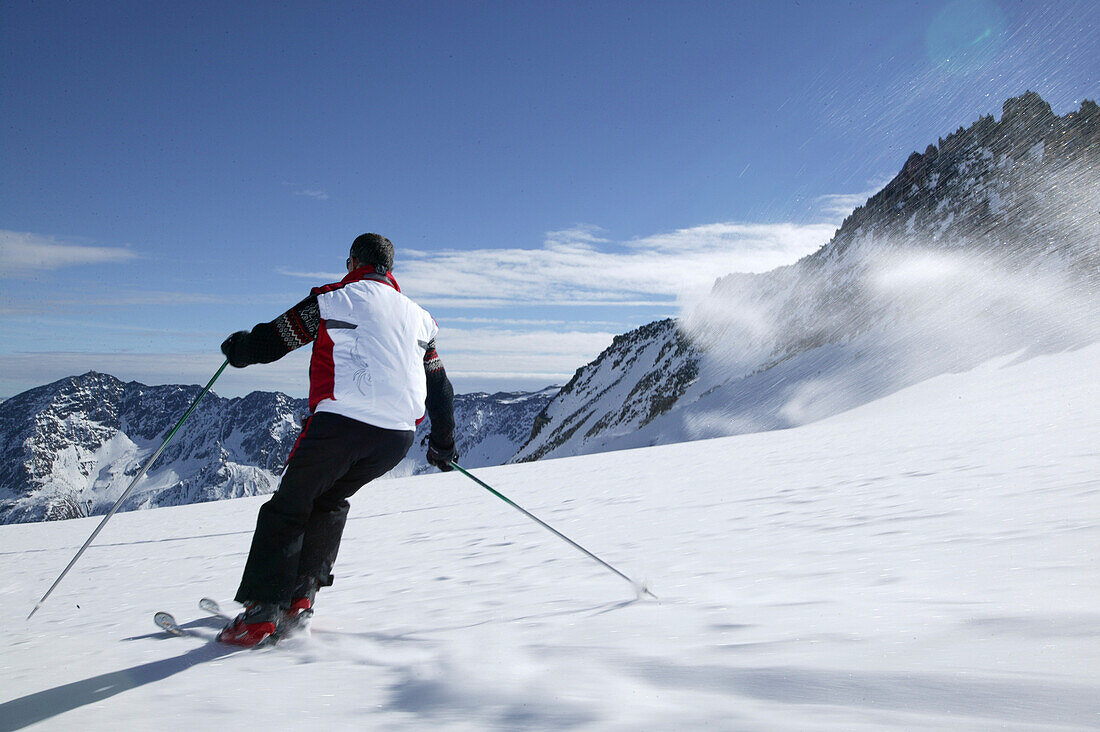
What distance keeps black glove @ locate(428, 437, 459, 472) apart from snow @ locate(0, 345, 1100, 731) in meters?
0.86

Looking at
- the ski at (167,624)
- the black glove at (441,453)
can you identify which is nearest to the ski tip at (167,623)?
the ski at (167,624)

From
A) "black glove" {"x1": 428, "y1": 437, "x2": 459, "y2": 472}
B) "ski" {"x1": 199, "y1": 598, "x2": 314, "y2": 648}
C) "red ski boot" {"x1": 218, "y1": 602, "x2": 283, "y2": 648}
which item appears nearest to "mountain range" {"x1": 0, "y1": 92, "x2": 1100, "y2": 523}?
"black glove" {"x1": 428, "y1": 437, "x2": 459, "y2": 472}

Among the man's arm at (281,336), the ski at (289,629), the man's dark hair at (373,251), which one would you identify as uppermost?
the man's dark hair at (373,251)

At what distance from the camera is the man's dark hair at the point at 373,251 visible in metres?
3.61

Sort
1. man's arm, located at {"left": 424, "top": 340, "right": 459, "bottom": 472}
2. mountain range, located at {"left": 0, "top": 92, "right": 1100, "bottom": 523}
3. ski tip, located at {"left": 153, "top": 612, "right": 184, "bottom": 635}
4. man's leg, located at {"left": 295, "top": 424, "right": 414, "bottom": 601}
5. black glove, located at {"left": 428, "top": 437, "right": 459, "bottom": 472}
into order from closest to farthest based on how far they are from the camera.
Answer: man's leg, located at {"left": 295, "top": 424, "right": 414, "bottom": 601}, ski tip, located at {"left": 153, "top": 612, "right": 184, "bottom": 635}, man's arm, located at {"left": 424, "top": 340, "right": 459, "bottom": 472}, black glove, located at {"left": 428, "top": 437, "right": 459, "bottom": 472}, mountain range, located at {"left": 0, "top": 92, "right": 1100, "bottom": 523}

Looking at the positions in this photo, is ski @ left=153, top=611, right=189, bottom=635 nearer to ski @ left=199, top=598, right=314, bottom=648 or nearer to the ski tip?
the ski tip

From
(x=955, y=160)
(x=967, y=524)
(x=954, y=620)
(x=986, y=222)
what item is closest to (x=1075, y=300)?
(x=986, y=222)

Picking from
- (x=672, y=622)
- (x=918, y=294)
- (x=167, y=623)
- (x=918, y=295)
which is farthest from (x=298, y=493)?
(x=918, y=294)

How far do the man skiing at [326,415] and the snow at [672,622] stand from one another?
270 millimetres

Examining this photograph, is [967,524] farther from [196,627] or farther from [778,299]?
[778,299]

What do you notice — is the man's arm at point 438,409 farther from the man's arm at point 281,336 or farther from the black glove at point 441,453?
the man's arm at point 281,336

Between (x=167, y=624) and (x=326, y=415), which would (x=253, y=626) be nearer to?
(x=167, y=624)

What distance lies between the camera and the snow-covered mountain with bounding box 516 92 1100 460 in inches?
1193

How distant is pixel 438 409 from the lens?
4102 mm
